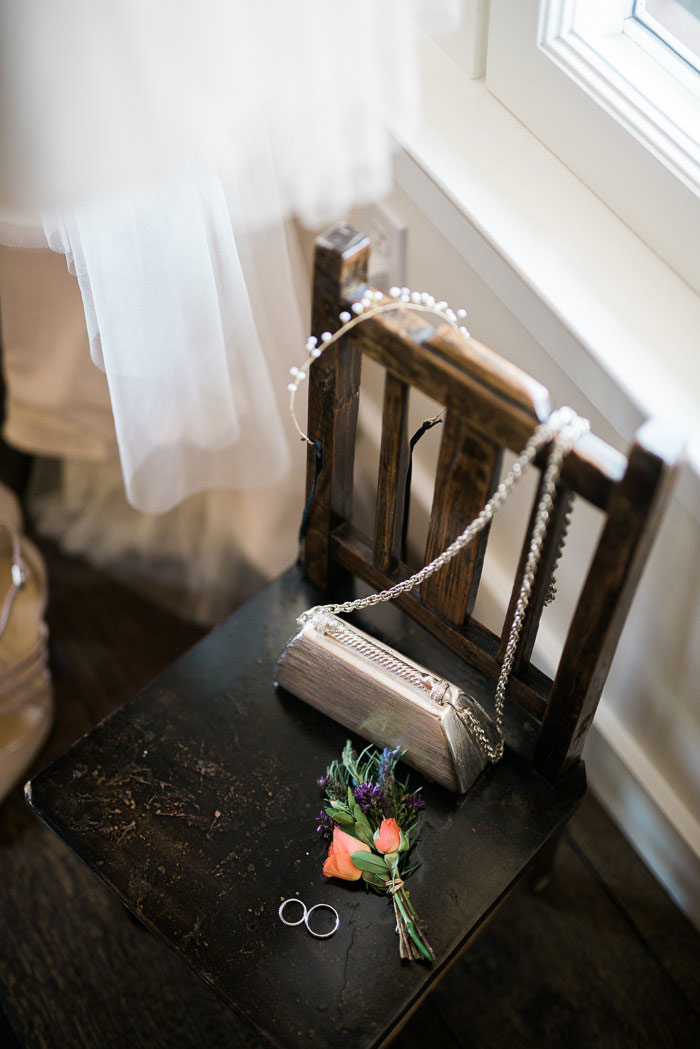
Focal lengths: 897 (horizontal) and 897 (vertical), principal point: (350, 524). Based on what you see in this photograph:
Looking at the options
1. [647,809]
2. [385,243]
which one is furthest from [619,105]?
[647,809]

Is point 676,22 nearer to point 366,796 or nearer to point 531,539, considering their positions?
point 531,539

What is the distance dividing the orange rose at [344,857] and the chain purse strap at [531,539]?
135 mm

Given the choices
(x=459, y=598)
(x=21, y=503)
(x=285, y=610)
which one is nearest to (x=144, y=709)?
(x=285, y=610)

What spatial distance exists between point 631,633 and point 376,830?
0.35 meters

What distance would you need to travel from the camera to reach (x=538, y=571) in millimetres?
672

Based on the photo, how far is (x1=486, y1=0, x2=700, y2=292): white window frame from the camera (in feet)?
2.49

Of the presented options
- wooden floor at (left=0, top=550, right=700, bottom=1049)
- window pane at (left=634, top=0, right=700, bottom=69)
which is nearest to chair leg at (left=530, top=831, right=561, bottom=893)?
wooden floor at (left=0, top=550, right=700, bottom=1049)

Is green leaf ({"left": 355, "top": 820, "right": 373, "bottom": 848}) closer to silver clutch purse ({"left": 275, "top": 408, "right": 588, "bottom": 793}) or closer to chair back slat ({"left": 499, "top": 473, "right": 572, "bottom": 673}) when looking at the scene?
silver clutch purse ({"left": 275, "top": 408, "right": 588, "bottom": 793})

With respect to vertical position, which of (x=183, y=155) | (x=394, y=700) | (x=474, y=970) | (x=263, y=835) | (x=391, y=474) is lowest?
(x=474, y=970)

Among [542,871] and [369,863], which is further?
[542,871]

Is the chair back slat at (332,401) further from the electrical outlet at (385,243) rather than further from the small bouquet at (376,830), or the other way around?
the electrical outlet at (385,243)

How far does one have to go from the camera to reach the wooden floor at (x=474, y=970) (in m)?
1.05

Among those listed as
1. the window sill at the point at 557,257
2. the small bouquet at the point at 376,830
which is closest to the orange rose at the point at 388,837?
the small bouquet at the point at 376,830

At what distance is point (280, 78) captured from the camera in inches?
31.5
